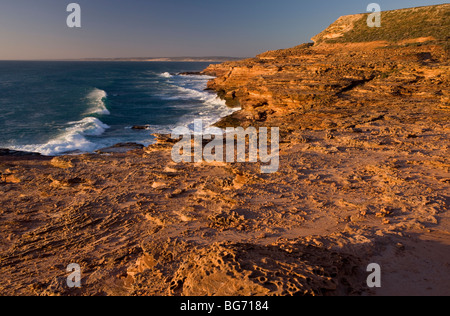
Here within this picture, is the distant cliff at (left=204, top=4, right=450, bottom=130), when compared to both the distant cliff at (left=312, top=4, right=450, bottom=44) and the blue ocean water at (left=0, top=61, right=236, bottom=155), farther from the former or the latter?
the blue ocean water at (left=0, top=61, right=236, bottom=155)

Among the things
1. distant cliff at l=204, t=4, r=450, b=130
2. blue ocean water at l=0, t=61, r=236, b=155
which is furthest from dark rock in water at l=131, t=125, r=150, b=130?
distant cliff at l=204, t=4, r=450, b=130

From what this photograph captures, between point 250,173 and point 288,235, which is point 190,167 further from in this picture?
point 288,235

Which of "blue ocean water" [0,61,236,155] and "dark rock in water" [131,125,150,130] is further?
"dark rock in water" [131,125,150,130]

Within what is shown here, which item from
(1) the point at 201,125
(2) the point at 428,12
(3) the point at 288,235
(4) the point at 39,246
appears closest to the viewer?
(3) the point at 288,235

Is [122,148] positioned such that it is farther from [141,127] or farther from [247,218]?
[247,218]

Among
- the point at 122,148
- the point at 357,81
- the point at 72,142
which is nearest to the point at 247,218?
the point at 122,148

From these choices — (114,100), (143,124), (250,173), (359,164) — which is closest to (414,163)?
(359,164)
